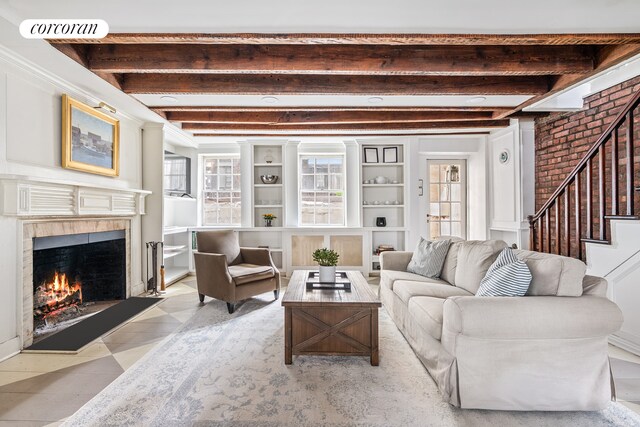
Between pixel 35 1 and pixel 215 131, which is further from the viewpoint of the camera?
pixel 215 131

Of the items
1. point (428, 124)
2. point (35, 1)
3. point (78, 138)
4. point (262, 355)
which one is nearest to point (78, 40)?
point (35, 1)

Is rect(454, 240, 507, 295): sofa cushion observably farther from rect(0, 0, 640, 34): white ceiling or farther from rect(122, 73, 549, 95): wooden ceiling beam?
rect(0, 0, 640, 34): white ceiling

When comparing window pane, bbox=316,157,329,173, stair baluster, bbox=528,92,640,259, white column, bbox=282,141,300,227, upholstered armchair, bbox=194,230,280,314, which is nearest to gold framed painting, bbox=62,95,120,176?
upholstered armchair, bbox=194,230,280,314

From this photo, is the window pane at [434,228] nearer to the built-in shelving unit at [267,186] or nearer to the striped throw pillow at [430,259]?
the striped throw pillow at [430,259]

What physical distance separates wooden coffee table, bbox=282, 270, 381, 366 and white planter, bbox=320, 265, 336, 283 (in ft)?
1.55

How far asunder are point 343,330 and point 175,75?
2797 millimetres

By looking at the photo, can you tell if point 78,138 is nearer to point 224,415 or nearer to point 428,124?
point 224,415

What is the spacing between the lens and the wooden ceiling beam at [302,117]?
4.19 m

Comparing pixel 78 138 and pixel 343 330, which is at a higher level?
pixel 78 138

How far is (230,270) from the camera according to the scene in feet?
12.1

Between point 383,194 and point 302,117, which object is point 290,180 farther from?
point 383,194

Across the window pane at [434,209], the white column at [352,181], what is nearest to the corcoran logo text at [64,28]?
the white column at [352,181]

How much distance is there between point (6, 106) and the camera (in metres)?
2.45

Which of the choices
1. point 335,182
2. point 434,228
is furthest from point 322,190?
point 434,228
